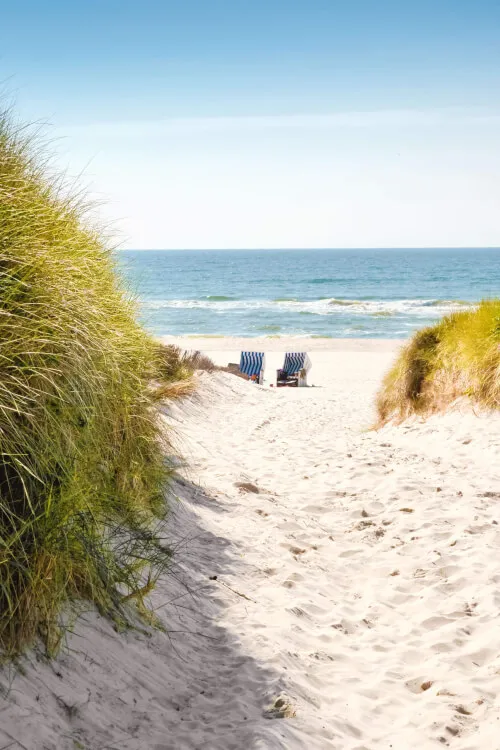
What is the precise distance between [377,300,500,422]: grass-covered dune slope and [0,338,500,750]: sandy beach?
3.72 ft

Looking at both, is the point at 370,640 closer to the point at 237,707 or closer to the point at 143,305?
the point at 237,707

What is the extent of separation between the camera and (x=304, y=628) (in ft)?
13.3

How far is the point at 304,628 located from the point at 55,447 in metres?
2.03

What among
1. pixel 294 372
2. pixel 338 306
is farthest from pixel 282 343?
pixel 338 306

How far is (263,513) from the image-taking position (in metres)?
6.16

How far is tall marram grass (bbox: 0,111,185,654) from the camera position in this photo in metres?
2.74

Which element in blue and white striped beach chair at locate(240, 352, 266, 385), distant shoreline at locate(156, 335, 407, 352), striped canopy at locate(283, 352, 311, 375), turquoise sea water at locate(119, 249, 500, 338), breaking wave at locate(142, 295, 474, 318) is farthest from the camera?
breaking wave at locate(142, 295, 474, 318)

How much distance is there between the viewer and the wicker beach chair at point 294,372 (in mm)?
21547

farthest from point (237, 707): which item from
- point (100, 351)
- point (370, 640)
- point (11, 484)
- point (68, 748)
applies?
point (100, 351)

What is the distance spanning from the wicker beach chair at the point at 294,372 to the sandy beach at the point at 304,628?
1306 centimetres

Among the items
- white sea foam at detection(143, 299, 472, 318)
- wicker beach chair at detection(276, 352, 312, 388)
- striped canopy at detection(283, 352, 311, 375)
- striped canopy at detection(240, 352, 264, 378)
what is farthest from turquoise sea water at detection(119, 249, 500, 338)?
striped canopy at detection(283, 352, 311, 375)

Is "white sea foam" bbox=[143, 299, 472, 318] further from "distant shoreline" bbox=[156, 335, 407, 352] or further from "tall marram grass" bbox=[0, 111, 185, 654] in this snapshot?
"tall marram grass" bbox=[0, 111, 185, 654]

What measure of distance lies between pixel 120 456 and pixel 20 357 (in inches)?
66.9

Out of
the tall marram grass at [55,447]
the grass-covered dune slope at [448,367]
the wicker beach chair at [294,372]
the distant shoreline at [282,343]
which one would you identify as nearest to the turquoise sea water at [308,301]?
the distant shoreline at [282,343]
